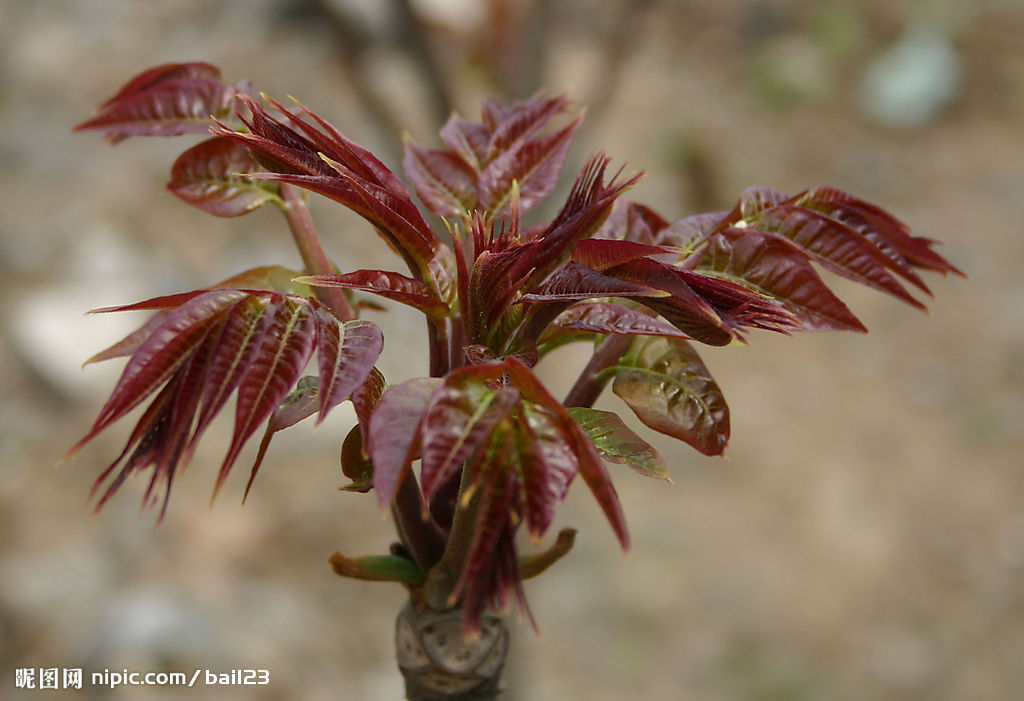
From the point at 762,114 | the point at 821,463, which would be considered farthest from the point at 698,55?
the point at 821,463

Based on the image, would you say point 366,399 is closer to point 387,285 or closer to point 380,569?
point 387,285

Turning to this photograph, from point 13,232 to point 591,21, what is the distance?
12.1 feet

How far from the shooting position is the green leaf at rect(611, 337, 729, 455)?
80 cm

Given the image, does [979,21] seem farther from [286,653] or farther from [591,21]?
[286,653]

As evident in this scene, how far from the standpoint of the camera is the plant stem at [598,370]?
2.91ft

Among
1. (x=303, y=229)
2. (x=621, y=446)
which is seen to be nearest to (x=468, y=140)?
(x=303, y=229)

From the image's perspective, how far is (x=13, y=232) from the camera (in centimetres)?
394

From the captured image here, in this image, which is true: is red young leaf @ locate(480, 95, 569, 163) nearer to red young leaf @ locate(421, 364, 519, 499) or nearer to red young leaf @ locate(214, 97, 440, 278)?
red young leaf @ locate(214, 97, 440, 278)

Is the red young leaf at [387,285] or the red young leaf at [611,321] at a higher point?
the red young leaf at [387,285]

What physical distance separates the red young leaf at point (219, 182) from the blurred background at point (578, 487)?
911mm

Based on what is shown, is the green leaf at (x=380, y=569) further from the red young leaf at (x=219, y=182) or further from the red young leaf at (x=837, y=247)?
the red young leaf at (x=837, y=247)

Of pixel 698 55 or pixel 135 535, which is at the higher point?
pixel 698 55

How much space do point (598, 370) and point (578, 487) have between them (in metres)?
2.55

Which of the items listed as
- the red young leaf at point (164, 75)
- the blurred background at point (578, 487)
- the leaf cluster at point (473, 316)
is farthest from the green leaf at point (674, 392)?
the blurred background at point (578, 487)
